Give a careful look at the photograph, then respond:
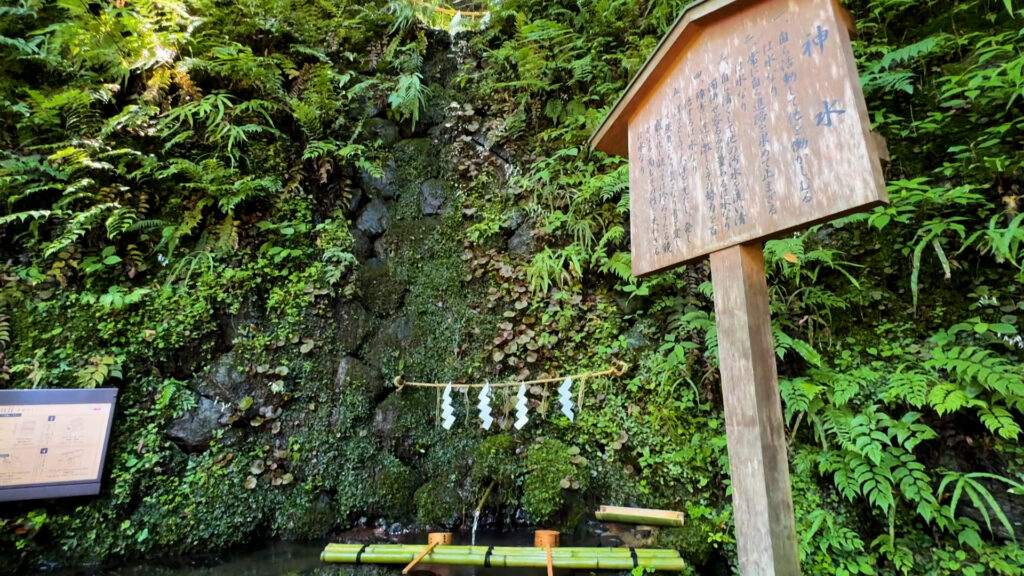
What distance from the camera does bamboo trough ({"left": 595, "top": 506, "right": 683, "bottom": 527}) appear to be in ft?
11.7

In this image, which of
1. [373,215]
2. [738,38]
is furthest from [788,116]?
[373,215]

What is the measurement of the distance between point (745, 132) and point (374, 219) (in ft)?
16.3

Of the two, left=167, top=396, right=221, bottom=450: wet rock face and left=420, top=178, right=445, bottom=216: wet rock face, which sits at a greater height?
left=420, top=178, right=445, bottom=216: wet rock face

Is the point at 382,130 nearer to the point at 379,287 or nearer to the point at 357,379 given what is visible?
the point at 379,287

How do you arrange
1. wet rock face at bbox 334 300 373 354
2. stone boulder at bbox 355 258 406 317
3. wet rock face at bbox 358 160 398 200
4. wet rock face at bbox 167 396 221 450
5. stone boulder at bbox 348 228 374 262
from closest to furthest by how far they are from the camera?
wet rock face at bbox 167 396 221 450 < wet rock face at bbox 334 300 373 354 < stone boulder at bbox 355 258 406 317 < stone boulder at bbox 348 228 374 262 < wet rock face at bbox 358 160 398 200

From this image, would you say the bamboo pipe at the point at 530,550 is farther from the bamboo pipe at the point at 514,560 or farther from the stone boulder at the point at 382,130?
the stone boulder at the point at 382,130

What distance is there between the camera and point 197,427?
14.4 ft

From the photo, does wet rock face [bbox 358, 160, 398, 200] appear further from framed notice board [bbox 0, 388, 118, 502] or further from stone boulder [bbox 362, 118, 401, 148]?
framed notice board [bbox 0, 388, 118, 502]

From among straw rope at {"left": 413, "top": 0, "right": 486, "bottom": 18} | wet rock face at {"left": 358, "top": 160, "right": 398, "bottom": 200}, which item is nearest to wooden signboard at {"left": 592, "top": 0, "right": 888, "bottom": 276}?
wet rock face at {"left": 358, "top": 160, "right": 398, "bottom": 200}

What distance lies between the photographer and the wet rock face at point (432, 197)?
245 inches

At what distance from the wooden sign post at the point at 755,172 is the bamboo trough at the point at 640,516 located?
1579 millimetres

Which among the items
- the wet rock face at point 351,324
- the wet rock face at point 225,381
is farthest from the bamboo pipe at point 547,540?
the wet rock face at point 225,381

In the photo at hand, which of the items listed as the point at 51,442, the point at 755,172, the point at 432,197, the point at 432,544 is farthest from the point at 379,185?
the point at 755,172

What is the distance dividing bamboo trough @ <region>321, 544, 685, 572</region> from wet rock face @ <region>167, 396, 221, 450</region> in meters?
1.86
